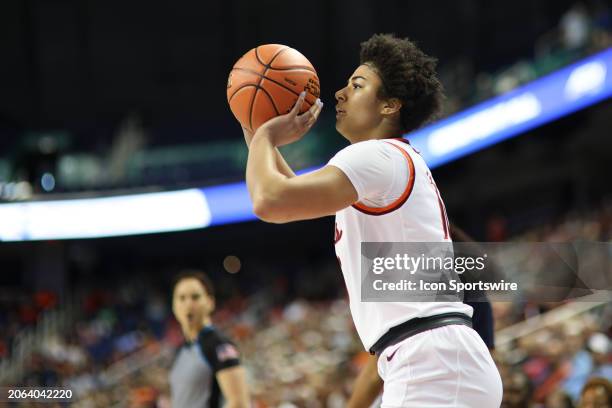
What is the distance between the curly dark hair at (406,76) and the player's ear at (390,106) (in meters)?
0.01

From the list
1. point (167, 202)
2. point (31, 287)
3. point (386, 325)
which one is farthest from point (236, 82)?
point (31, 287)

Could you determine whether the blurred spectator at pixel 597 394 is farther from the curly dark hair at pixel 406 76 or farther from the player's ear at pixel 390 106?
the player's ear at pixel 390 106

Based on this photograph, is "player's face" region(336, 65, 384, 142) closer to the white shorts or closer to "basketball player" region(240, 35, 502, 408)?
"basketball player" region(240, 35, 502, 408)

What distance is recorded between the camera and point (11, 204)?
15.3 meters

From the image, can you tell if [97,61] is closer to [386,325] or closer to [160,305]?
[160,305]

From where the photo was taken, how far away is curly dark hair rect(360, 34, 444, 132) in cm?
→ 254

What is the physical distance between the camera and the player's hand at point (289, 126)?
2.44 m

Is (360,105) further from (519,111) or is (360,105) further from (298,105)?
(519,111)

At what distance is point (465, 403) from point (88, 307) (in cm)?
1705

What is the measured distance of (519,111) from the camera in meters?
13.5

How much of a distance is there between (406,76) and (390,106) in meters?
0.10

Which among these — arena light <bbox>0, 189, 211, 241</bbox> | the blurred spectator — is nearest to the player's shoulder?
the blurred spectator

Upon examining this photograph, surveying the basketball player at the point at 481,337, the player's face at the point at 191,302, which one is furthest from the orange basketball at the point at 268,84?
the player's face at the point at 191,302

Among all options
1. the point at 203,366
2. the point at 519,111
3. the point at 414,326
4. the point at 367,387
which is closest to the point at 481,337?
the point at 367,387
